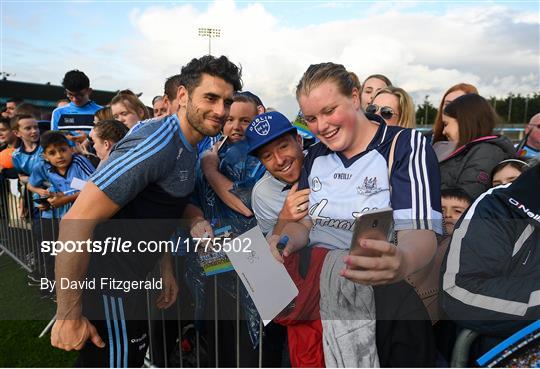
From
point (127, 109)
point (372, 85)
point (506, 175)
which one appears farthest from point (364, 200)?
point (127, 109)

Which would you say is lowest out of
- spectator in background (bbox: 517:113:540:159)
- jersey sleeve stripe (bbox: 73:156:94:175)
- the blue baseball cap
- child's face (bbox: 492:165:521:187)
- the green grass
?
the green grass

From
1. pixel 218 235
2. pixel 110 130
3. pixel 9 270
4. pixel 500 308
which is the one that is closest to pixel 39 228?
pixel 9 270

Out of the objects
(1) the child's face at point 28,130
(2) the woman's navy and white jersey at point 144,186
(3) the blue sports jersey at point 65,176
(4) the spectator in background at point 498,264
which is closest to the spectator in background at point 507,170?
(4) the spectator in background at point 498,264

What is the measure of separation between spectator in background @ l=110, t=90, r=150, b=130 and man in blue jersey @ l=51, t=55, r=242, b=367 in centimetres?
235

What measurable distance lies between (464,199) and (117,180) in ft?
6.83

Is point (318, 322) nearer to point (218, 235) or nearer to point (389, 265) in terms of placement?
point (389, 265)

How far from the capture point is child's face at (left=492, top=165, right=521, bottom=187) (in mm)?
2443

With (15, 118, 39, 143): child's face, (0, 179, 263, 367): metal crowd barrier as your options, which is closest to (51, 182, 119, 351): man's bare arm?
(0, 179, 263, 367): metal crowd barrier

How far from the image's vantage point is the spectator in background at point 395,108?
10.5 ft

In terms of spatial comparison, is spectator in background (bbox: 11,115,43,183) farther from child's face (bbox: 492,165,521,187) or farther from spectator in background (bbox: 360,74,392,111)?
child's face (bbox: 492,165,521,187)

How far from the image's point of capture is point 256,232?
1860 millimetres

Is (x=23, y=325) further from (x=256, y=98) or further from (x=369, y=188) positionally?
(x=369, y=188)

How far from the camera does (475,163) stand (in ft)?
8.87

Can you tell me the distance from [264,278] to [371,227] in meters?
0.77
